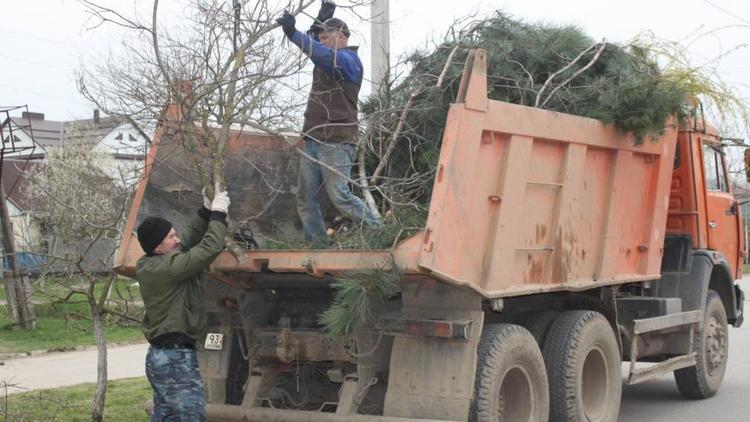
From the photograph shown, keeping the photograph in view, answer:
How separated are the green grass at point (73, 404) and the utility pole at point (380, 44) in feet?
11.0

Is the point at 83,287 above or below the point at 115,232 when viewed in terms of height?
below

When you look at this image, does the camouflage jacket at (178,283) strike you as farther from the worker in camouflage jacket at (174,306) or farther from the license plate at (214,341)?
the license plate at (214,341)

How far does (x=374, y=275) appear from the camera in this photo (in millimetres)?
5180

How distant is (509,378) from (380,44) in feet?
11.4

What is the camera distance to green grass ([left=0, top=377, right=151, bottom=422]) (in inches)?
291

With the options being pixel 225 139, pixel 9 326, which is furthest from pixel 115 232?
pixel 9 326

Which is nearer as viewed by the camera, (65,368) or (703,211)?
(703,211)

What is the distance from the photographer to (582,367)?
260 inches

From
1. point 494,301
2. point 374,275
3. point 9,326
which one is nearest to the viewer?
point 374,275

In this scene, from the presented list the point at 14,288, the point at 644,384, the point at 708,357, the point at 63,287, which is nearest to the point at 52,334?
the point at 14,288

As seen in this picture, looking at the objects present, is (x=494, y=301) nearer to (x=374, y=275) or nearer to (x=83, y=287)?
(x=374, y=275)

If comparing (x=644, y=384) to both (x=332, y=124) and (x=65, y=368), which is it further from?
(x=65, y=368)

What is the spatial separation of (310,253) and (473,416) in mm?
1347

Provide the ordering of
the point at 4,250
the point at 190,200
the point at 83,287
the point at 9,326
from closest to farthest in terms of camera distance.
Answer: the point at 190,200 < the point at 83,287 < the point at 4,250 < the point at 9,326
